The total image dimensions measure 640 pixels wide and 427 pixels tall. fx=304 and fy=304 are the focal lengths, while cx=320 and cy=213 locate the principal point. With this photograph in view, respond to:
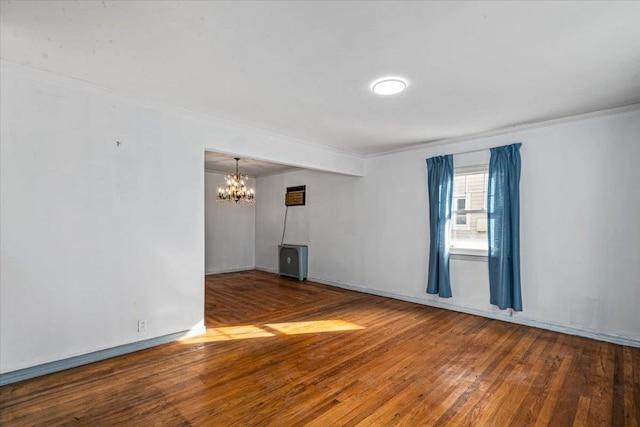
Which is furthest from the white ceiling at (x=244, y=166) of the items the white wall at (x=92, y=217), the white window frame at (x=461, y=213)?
the white window frame at (x=461, y=213)

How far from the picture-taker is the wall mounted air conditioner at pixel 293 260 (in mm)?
6754

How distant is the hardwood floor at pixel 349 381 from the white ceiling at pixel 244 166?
3.36 metres

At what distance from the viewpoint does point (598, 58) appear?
7.50 feet

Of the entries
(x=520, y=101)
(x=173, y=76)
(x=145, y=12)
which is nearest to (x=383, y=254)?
(x=520, y=101)

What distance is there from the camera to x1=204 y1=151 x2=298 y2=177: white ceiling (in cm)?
610

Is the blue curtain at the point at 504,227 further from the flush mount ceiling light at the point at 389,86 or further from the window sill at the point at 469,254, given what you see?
the flush mount ceiling light at the point at 389,86

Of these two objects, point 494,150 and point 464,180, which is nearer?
point 494,150

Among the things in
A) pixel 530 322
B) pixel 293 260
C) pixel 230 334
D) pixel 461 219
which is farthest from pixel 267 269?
pixel 530 322

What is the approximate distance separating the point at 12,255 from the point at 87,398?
1.29 metres

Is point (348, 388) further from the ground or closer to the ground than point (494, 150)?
closer to the ground

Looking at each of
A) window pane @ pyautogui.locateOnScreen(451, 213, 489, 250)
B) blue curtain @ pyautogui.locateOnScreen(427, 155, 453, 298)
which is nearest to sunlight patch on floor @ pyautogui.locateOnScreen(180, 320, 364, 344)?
blue curtain @ pyautogui.locateOnScreen(427, 155, 453, 298)

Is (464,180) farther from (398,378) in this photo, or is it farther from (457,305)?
(398,378)

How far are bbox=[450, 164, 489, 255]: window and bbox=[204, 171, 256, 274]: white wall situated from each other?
5339mm

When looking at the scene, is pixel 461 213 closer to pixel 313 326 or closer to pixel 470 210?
pixel 470 210
